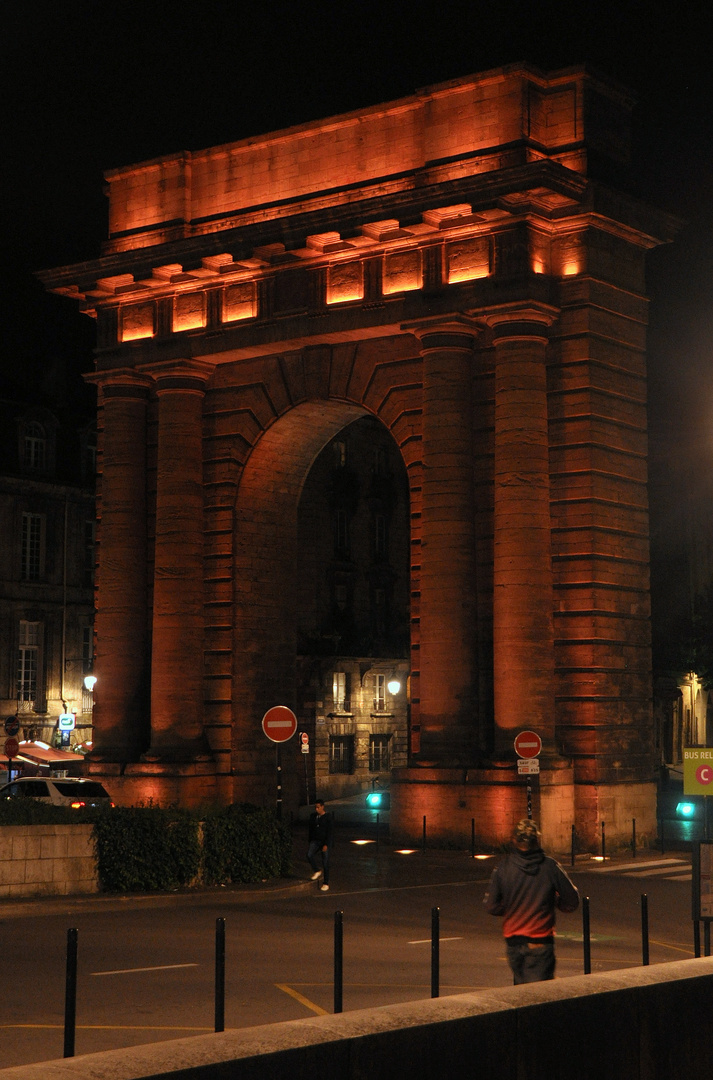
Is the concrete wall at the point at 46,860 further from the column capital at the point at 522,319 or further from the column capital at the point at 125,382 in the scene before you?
the column capital at the point at 125,382

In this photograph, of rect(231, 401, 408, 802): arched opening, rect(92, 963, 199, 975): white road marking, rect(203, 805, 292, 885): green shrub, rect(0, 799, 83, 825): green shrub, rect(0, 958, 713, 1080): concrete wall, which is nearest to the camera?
rect(0, 958, 713, 1080): concrete wall

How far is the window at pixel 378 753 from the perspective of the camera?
74.4 meters

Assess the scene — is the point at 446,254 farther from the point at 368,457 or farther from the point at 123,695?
the point at 368,457

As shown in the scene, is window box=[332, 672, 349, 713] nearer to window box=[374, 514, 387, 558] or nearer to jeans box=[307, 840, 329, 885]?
window box=[374, 514, 387, 558]

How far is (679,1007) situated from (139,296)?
37.1 meters

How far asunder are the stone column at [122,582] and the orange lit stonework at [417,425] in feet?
0.27

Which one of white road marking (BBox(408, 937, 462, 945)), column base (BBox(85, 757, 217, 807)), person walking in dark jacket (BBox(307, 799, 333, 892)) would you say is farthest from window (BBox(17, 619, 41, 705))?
white road marking (BBox(408, 937, 462, 945))

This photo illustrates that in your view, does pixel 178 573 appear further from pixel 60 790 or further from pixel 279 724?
pixel 279 724

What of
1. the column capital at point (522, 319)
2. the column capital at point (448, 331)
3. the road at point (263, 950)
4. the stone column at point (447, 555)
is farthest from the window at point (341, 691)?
the road at point (263, 950)

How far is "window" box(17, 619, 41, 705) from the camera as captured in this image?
236 ft

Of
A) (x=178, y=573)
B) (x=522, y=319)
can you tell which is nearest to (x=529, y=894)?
(x=522, y=319)

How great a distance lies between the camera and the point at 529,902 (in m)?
13.6

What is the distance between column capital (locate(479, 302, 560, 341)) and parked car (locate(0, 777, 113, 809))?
586 inches

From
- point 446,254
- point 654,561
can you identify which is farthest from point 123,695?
point 654,561
